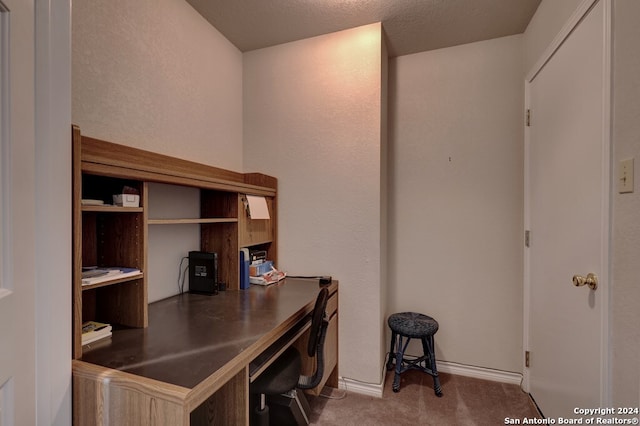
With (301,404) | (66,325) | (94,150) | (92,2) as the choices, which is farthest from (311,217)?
(92,2)

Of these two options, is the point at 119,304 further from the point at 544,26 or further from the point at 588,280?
the point at 544,26

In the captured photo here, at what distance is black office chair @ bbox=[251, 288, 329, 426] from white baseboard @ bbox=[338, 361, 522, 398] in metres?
0.72

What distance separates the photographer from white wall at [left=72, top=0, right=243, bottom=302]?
1.33 metres

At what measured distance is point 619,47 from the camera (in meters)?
1.07

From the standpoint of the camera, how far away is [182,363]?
943 millimetres

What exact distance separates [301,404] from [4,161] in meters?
1.64

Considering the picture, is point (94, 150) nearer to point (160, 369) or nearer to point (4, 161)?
point (4, 161)

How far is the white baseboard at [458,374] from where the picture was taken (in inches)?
77.5

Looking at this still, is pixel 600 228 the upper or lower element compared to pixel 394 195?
lower

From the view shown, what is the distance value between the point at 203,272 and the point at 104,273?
2.24ft

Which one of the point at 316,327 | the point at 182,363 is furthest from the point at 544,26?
the point at 182,363

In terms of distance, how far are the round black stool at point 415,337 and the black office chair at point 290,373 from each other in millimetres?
799

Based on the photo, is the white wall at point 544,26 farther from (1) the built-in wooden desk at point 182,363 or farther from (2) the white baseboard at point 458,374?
(2) the white baseboard at point 458,374

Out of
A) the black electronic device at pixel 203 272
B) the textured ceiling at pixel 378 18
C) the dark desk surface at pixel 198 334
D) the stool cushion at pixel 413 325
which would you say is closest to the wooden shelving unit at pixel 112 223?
the dark desk surface at pixel 198 334
